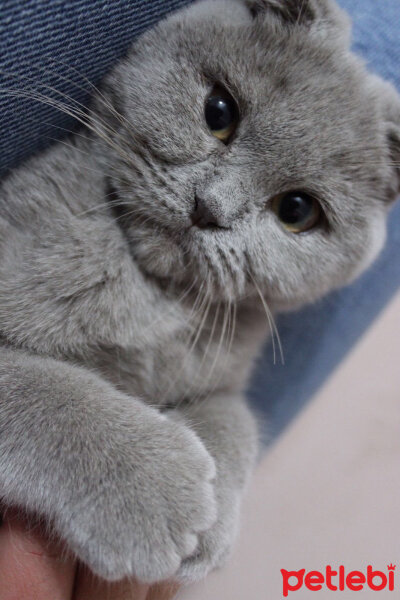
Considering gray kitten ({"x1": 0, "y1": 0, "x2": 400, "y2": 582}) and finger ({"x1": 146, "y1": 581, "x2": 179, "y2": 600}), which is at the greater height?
gray kitten ({"x1": 0, "y1": 0, "x2": 400, "y2": 582})

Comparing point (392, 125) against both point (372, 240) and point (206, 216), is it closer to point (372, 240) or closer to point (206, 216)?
point (372, 240)

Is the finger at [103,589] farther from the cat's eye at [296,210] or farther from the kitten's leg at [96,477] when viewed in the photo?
the cat's eye at [296,210]

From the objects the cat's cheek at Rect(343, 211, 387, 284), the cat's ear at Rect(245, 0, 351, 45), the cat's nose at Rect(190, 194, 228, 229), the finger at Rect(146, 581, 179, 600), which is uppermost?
the cat's ear at Rect(245, 0, 351, 45)

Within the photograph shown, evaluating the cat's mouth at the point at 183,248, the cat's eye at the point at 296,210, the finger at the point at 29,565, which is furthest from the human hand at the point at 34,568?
the cat's eye at the point at 296,210

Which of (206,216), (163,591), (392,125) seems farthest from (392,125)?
(163,591)

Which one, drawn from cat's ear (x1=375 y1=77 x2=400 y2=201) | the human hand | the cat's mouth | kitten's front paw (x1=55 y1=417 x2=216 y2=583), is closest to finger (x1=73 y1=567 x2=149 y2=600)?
the human hand

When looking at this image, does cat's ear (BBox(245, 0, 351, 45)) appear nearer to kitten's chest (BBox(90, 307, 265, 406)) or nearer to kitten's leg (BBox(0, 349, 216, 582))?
kitten's chest (BBox(90, 307, 265, 406))
